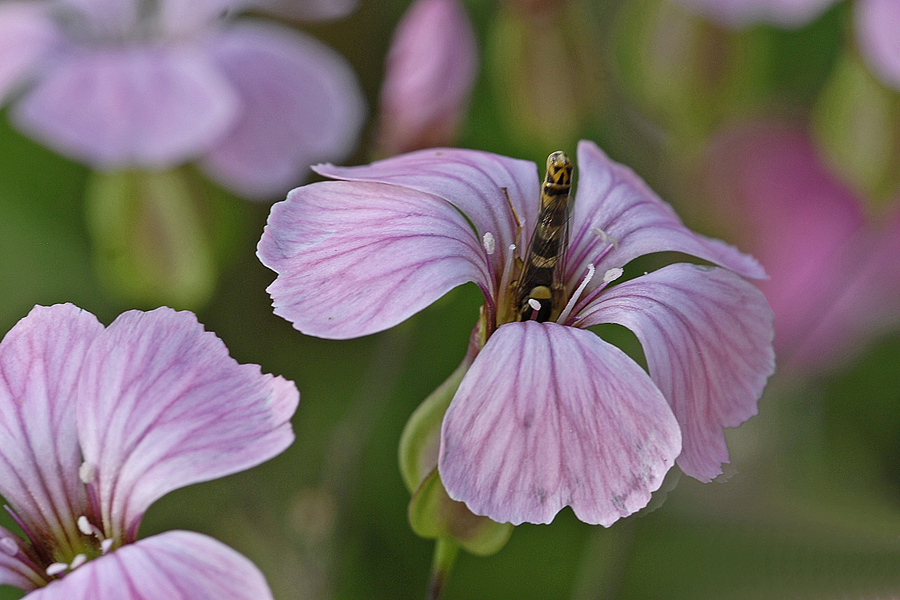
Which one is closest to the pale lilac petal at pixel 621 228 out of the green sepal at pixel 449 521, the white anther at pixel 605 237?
the white anther at pixel 605 237

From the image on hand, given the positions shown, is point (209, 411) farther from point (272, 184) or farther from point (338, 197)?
point (272, 184)

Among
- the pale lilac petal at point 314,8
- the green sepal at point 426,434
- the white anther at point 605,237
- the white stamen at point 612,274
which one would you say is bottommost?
the green sepal at point 426,434

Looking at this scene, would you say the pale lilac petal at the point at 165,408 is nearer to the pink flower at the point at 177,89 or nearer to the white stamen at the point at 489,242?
the white stamen at the point at 489,242

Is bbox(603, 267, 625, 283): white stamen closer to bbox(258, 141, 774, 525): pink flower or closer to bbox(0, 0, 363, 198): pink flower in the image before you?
bbox(258, 141, 774, 525): pink flower

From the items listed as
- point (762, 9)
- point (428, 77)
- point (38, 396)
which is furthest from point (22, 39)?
point (762, 9)

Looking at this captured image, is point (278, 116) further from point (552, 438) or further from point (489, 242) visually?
point (552, 438)

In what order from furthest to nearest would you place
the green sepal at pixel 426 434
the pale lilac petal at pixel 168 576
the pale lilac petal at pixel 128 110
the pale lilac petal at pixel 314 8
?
the pale lilac petal at pixel 314 8
the pale lilac petal at pixel 128 110
the green sepal at pixel 426 434
the pale lilac petal at pixel 168 576

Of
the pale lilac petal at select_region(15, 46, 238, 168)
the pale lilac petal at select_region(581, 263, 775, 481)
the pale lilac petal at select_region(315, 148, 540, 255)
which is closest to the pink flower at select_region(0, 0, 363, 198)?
the pale lilac petal at select_region(15, 46, 238, 168)
